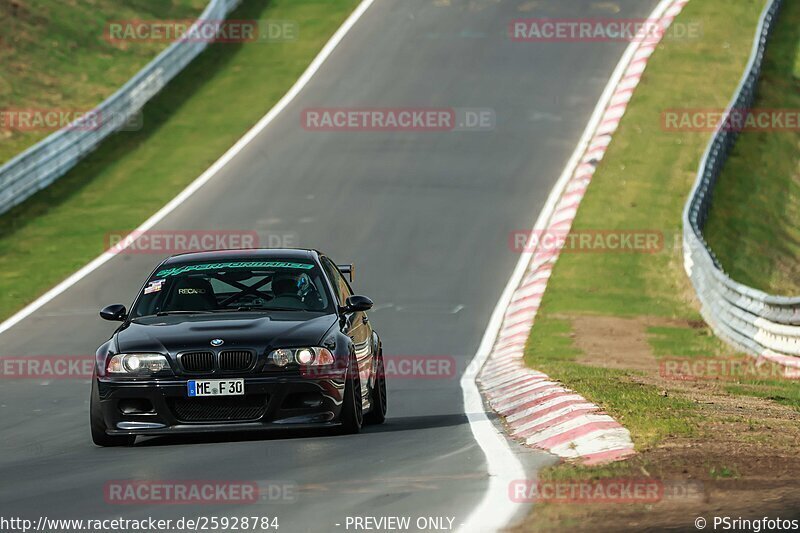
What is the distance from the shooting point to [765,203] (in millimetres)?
26328

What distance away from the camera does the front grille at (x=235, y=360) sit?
9797mm

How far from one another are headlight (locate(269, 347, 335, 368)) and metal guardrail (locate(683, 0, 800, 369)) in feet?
22.1

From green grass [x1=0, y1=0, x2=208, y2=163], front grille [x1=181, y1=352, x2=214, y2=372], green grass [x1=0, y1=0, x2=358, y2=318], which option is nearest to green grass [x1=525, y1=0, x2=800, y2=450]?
front grille [x1=181, y1=352, x2=214, y2=372]

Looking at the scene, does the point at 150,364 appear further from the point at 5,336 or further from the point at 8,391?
the point at 5,336

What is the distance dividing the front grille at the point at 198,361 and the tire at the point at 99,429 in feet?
2.39

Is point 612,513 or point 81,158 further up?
point 612,513

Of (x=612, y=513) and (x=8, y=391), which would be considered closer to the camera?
(x=612, y=513)

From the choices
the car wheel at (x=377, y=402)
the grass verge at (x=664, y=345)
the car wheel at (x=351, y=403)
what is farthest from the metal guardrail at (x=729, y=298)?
the car wheel at (x=351, y=403)

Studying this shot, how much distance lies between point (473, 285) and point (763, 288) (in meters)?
4.92

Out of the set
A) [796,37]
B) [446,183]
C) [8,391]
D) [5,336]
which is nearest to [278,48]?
[446,183]

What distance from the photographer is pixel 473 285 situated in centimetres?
2153

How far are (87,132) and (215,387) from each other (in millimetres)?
19960

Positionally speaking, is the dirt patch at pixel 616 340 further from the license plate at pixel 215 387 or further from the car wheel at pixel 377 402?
the license plate at pixel 215 387

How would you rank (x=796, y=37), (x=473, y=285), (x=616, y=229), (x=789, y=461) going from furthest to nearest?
(x=796, y=37), (x=616, y=229), (x=473, y=285), (x=789, y=461)
